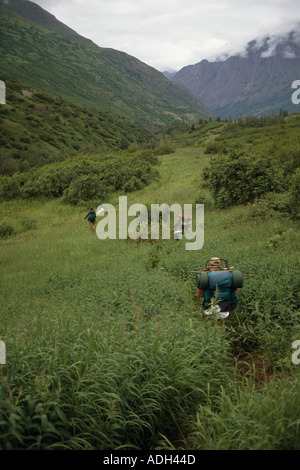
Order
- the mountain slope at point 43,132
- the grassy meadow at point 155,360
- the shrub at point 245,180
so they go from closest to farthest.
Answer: the grassy meadow at point 155,360, the shrub at point 245,180, the mountain slope at point 43,132

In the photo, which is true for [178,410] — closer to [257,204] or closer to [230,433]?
[230,433]

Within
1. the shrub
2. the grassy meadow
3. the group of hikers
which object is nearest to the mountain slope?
the shrub

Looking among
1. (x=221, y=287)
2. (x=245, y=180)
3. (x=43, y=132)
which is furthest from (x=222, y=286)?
(x=43, y=132)

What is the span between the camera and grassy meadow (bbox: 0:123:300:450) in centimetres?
261

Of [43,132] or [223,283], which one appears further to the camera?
[43,132]

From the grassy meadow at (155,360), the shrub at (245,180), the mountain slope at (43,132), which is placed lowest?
the grassy meadow at (155,360)

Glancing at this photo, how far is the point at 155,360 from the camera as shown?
325 cm

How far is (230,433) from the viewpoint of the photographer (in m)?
2.63

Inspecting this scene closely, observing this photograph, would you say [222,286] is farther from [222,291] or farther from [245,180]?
[245,180]

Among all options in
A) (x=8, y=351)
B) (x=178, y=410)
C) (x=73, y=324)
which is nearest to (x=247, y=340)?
(x=178, y=410)

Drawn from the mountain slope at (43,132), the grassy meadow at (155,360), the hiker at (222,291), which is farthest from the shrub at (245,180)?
the mountain slope at (43,132)

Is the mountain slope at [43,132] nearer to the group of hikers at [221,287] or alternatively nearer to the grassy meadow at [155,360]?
the grassy meadow at [155,360]

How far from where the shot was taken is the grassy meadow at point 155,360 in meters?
2.61

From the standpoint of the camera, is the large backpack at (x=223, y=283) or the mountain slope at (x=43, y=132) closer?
the large backpack at (x=223, y=283)
